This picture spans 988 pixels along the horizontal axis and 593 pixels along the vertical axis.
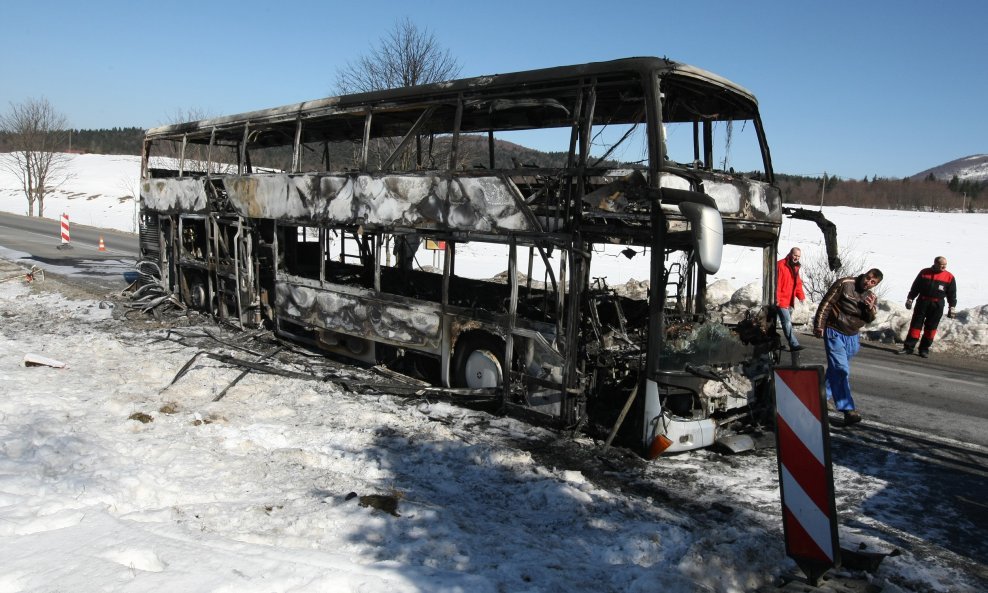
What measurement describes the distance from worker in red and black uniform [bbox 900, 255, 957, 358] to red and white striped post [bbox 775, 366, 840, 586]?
9778 mm

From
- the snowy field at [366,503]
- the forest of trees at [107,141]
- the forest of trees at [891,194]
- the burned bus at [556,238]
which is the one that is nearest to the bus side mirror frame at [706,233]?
the burned bus at [556,238]

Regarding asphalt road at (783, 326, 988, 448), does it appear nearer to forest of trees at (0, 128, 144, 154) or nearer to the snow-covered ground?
the snow-covered ground

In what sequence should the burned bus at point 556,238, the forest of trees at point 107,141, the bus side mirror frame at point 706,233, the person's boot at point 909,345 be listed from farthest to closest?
the forest of trees at point 107,141
the person's boot at point 909,345
the burned bus at point 556,238
the bus side mirror frame at point 706,233

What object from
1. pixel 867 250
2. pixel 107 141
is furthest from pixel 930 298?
pixel 107 141

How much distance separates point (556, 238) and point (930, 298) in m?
9.12

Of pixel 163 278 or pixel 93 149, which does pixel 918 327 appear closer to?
pixel 163 278

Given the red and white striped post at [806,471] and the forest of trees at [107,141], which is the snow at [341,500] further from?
the forest of trees at [107,141]

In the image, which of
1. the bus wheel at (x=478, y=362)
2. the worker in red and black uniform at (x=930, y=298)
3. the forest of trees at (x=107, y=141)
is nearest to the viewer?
the bus wheel at (x=478, y=362)

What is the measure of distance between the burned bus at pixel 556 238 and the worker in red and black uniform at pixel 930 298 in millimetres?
6136

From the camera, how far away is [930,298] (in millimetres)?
11773

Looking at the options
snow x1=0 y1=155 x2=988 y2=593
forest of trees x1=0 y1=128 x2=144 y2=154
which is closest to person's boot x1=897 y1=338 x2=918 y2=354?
snow x1=0 y1=155 x2=988 y2=593

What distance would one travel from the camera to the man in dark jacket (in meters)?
7.57

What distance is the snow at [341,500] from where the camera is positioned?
3.60 metres

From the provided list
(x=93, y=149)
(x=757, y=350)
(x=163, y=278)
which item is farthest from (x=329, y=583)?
(x=93, y=149)
